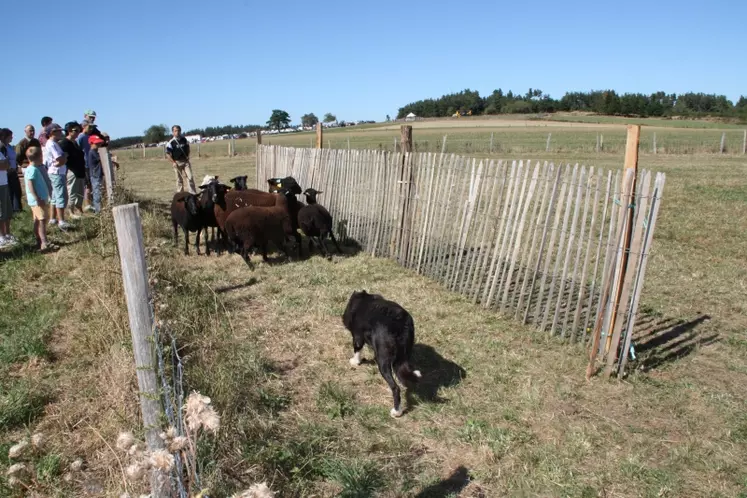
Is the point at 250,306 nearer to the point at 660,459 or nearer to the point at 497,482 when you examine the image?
the point at 497,482

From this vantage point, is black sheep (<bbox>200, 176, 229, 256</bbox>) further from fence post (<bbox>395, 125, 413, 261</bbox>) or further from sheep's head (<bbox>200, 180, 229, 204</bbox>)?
fence post (<bbox>395, 125, 413, 261</bbox>)

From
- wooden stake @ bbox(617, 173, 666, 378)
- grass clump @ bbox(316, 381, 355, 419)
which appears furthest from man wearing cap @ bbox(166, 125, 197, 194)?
wooden stake @ bbox(617, 173, 666, 378)

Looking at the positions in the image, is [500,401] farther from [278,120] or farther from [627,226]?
[278,120]

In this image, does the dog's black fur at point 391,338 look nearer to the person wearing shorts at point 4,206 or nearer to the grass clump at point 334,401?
the grass clump at point 334,401

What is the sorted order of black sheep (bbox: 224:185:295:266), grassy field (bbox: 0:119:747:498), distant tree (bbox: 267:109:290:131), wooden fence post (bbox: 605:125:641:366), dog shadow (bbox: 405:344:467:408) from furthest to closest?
distant tree (bbox: 267:109:290:131) → black sheep (bbox: 224:185:295:266) → wooden fence post (bbox: 605:125:641:366) → dog shadow (bbox: 405:344:467:408) → grassy field (bbox: 0:119:747:498)

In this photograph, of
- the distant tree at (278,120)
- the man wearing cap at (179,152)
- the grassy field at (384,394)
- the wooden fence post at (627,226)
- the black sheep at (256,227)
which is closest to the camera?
the grassy field at (384,394)

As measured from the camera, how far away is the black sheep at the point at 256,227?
27.6 feet

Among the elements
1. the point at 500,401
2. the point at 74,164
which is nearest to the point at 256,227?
the point at 74,164

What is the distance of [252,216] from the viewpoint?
27.8 feet

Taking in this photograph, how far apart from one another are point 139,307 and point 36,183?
6.79m

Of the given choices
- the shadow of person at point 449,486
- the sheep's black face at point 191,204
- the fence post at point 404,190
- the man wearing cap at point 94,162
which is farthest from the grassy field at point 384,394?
the man wearing cap at point 94,162

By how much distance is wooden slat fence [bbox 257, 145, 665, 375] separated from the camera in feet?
16.0

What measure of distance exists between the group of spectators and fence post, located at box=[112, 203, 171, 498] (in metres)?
6.68

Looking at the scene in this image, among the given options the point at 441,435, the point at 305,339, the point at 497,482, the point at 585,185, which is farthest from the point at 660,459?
the point at 305,339
